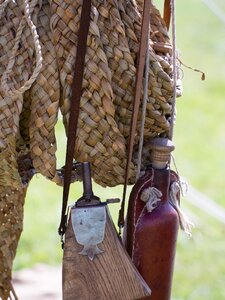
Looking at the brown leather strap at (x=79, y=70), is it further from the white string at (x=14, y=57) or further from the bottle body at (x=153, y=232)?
the bottle body at (x=153, y=232)

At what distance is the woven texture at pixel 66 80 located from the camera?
5.93ft

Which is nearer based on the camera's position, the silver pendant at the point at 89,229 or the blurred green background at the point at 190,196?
the silver pendant at the point at 89,229

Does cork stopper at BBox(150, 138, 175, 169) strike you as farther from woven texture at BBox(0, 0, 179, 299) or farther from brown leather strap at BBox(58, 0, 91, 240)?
brown leather strap at BBox(58, 0, 91, 240)

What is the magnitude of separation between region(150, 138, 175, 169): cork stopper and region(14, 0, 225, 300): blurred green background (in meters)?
0.36

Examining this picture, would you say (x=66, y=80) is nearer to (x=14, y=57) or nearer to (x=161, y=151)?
(x=14, y=57)

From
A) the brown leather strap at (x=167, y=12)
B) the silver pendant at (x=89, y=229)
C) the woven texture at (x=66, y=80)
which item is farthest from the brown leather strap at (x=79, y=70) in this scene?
the brown leather strap at (x=167, y=12)

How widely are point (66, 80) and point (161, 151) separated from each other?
26 cm

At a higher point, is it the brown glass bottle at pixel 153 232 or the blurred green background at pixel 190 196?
the brown glass bottle at pixel 153 232

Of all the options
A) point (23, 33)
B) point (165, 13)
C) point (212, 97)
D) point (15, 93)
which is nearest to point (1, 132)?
point (15, 93)

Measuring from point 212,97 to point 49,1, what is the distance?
577cm

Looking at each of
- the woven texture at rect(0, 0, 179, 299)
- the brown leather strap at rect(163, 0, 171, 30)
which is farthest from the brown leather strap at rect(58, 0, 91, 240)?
the brown leather strap at rect(163, 0, 171, 30)

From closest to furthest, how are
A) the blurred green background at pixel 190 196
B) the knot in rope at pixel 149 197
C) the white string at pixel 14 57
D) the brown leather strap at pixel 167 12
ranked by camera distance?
the white string at pixel 14 57
the knot in rope at pixel 149 197
the brown leather strap at pixel 167 12
the blurred green background at pixel 190 196

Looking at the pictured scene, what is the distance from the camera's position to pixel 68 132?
182 cm

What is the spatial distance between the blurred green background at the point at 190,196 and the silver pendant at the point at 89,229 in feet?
1.11
